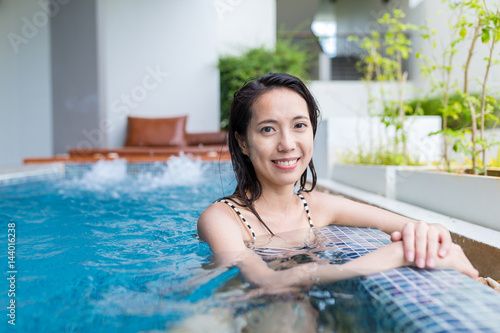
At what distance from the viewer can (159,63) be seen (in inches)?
328

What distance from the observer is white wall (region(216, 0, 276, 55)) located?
965cm

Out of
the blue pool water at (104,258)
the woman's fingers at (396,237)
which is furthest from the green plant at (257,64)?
the woman's fingers at (396,237)

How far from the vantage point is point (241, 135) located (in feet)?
5.82

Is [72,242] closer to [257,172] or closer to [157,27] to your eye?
[257,172]

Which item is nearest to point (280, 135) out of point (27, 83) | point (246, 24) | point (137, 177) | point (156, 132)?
point (137, 177)

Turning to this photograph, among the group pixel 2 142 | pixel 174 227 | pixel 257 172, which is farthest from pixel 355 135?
pixel 2 142

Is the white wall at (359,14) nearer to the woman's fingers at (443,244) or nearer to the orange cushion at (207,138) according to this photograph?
the orange cushion at (207,138)

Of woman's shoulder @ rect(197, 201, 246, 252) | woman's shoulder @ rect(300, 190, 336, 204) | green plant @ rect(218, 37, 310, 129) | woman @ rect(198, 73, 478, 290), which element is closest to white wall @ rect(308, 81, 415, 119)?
green plant @ rect(218, 37, 310, 129)

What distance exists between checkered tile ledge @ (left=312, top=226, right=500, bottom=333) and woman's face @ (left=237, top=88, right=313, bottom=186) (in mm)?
521

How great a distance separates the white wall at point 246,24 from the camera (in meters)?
9.65

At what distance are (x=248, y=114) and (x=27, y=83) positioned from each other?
24.4 ft

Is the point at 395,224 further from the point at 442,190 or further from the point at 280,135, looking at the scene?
the point at 442,190

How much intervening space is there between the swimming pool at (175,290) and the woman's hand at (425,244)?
0.13 ft

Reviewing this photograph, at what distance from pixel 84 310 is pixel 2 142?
720 cm
